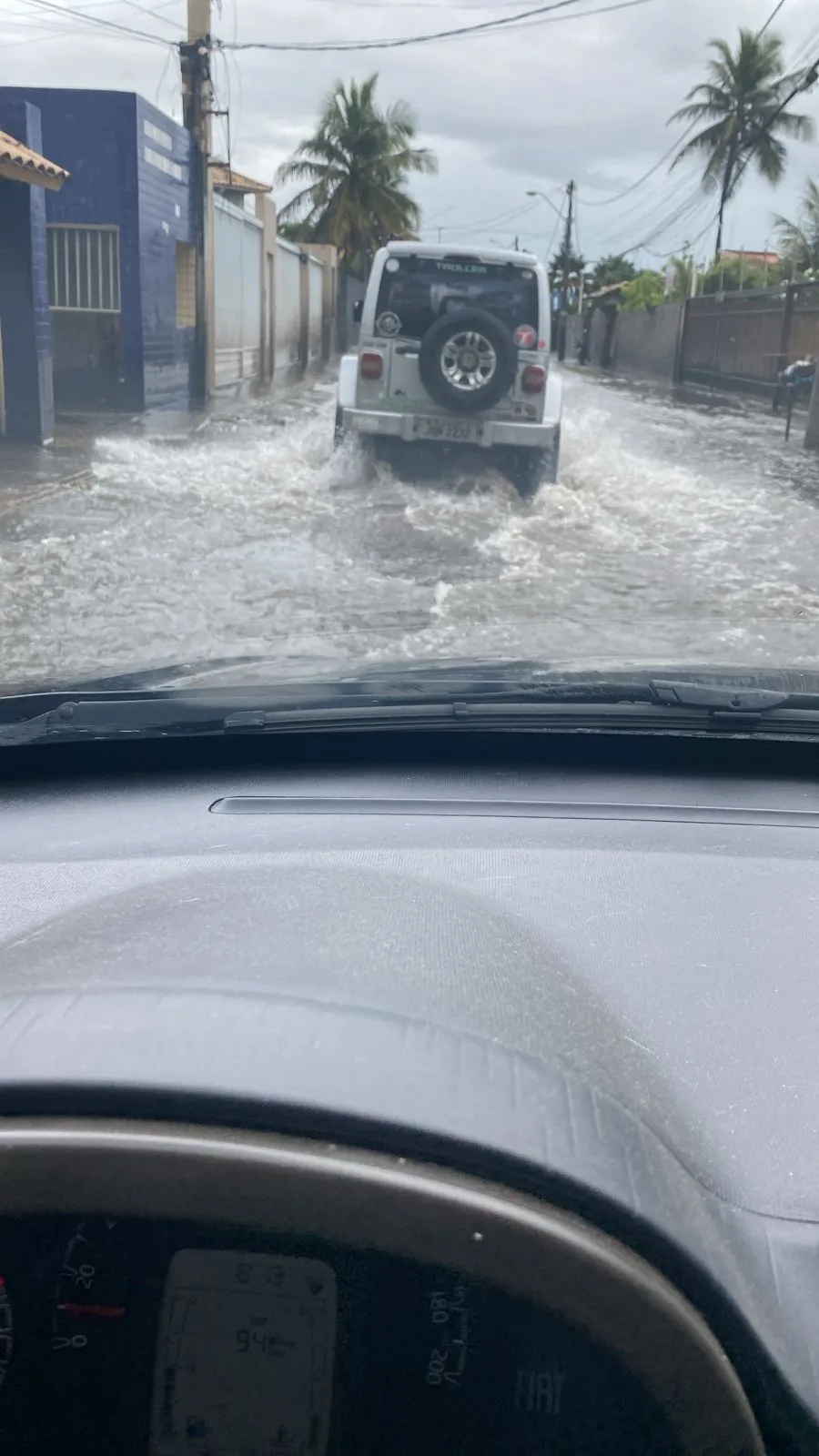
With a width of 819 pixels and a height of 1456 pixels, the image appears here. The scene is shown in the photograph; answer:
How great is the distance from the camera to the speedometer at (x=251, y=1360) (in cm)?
113

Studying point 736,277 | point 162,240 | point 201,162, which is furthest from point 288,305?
point 736,277

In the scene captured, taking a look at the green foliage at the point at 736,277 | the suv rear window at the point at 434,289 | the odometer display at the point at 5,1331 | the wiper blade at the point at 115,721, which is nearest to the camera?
the odometer display at the point at 5,1331

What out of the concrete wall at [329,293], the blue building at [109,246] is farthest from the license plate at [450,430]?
the concrete wall at [329,293]

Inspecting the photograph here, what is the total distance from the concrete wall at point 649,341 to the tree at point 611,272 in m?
34.6

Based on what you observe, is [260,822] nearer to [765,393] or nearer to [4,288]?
[4,288]

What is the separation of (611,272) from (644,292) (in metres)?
38.9

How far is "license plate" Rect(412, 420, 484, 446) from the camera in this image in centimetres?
1152

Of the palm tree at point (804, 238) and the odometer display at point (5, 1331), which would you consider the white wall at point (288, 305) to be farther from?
the odometer display at point (5, 1331)

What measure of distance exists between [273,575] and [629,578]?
224 centimetres

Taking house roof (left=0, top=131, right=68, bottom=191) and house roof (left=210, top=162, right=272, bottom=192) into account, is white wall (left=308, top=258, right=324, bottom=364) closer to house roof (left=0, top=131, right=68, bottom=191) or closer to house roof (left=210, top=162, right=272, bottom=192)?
house roof (left=210, top=162, right=272, bottom=192)

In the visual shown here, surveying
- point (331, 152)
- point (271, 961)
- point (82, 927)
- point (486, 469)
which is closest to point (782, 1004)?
point (271, 961)

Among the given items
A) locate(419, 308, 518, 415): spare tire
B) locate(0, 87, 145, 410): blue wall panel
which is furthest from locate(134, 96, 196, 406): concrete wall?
locate(419, 308, 518, 415): spare tire

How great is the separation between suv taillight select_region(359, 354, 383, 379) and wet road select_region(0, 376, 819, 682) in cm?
70

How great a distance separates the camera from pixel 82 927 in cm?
161
